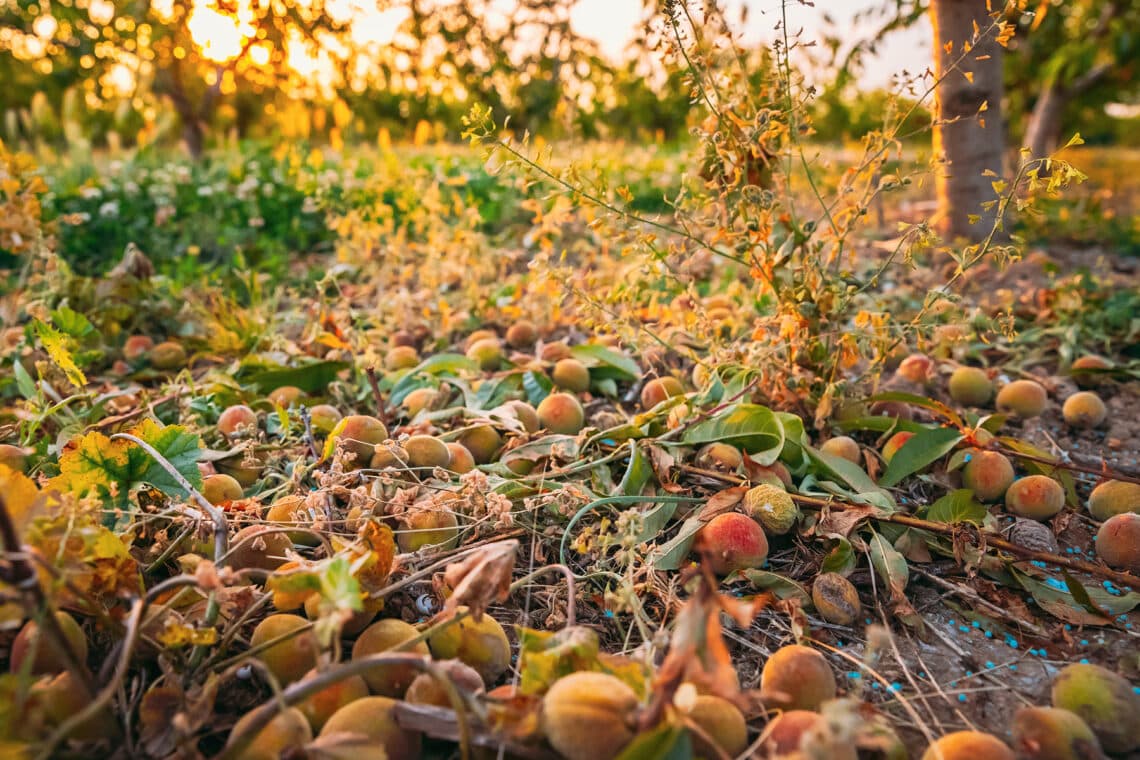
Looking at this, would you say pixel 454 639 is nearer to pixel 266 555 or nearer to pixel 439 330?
pixel 266 555

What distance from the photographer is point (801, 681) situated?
1.03m

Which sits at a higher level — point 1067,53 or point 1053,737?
point 1067,53

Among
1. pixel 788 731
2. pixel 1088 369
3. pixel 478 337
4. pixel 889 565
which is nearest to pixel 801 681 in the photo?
pixel 788 731

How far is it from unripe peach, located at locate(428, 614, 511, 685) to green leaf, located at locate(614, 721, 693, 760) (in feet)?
0.99

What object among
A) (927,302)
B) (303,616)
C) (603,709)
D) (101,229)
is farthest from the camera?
(101,229)

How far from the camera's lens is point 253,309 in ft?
8.89

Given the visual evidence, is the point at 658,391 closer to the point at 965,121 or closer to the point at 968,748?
the point at 968,748

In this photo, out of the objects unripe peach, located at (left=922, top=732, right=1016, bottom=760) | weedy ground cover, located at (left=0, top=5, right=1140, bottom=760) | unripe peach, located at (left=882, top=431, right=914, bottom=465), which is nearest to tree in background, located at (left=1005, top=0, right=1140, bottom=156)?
weedy ground cover, located at (left=0, top=5, right=1140, bottom=760)

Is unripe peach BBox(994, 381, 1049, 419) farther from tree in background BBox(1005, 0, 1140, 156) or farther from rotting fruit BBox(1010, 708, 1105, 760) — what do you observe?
tree in background BBox(1005, 0, 1140, 156)

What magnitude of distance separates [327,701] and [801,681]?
23.3 inches

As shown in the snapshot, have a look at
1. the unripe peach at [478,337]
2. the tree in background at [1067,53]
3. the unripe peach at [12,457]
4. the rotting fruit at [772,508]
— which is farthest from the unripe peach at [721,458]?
the tree in background at [1067,53]

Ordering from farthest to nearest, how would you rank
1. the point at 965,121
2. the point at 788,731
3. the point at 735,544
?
the point at 965,121, the point at 735,544, the point at 788,731

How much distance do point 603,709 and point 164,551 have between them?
30.6 inches

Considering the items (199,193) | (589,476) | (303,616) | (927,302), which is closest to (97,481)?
(303,616)
